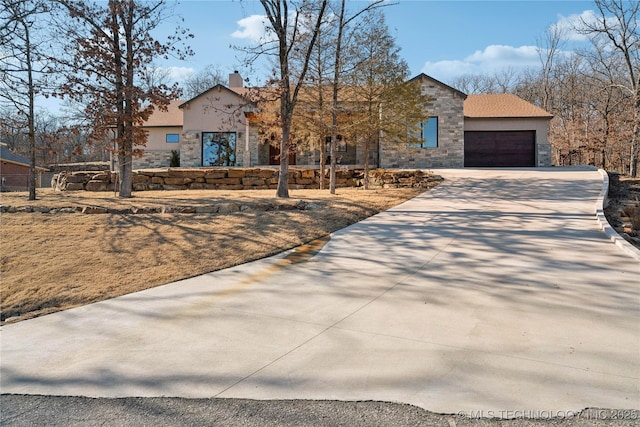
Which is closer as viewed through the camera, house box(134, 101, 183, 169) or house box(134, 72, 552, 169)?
house box(134, 72, 552, 169)

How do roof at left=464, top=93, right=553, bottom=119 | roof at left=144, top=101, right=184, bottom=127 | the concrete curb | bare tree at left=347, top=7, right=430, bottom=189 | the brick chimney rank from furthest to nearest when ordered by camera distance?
the brick chimney < roof at left=144, top=101, right=184, bottom=127 < roof at left=464, top=93, right=553, bottom=119 < bare tree at left=347, top=7, right=430, bottom=189 < the concrete curb

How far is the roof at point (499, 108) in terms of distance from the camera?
2380 cm

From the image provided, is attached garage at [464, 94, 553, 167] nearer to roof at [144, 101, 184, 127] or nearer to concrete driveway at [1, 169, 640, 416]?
roof at [144, 101, 184, 127]

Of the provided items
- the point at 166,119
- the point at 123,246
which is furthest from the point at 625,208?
the point at 166,119

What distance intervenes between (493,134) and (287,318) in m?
22.6

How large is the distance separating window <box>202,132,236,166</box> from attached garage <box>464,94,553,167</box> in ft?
42.0

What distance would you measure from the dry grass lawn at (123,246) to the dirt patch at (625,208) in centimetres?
542

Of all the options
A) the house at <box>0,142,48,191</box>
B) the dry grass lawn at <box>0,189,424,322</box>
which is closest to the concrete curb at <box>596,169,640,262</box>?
the dry grass lawn at <box>0,189,424,322</box>

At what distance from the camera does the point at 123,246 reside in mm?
7887

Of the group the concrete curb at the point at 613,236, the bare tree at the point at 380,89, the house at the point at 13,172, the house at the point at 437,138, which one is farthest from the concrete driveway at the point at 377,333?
the house at the point at 13,172

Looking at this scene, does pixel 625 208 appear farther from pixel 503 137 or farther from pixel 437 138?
pixel 503 137

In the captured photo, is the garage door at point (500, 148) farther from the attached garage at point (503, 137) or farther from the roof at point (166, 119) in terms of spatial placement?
the roof at point (166, 119)

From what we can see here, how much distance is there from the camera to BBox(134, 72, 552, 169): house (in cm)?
2283

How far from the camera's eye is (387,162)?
2264 cm
